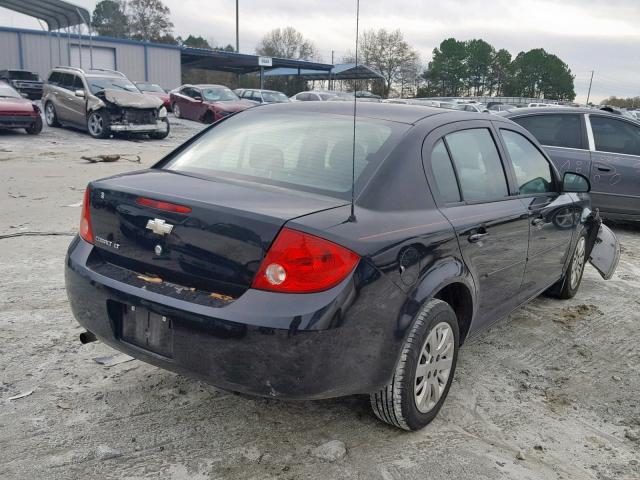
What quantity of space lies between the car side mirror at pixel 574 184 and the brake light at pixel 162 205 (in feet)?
10.0

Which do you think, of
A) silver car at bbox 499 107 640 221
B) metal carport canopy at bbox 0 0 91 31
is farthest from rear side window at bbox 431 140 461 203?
metal carport canopy at bbox 0 0 91 31

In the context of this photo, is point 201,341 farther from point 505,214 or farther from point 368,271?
point 505,214

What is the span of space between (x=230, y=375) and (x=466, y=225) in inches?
56.7

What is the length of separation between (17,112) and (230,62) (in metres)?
36.1

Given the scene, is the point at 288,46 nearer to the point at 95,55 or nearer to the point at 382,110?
the point at 95,55

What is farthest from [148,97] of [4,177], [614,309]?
[614,309]

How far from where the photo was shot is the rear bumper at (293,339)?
2332mm

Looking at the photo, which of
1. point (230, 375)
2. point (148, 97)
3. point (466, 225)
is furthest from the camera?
point (148, 97)

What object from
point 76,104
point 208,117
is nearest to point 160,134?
point 76,104

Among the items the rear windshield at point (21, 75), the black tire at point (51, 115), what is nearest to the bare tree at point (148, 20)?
the rear windshield at point (21, 75)

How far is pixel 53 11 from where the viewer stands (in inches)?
920

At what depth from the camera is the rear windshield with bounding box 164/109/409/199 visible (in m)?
2.91

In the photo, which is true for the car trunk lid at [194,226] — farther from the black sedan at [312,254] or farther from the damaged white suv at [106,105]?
the damaged white suv at [106,105]

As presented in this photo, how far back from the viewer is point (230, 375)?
2426 mm
